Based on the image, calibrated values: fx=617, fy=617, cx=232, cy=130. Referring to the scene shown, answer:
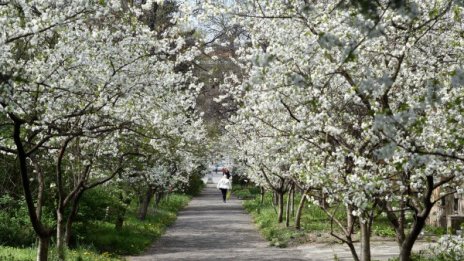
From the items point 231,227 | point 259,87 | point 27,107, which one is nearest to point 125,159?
point 259,87

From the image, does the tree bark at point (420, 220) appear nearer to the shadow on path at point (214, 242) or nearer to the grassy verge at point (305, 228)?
the shadow on path at point (214, 242)

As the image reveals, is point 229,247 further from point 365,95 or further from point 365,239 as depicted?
point 365,95

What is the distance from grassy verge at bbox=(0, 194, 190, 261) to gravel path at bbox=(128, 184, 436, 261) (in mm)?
389

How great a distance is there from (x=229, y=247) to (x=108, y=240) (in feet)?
10.6

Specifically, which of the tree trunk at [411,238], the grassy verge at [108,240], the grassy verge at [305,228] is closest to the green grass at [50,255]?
the grassy verge at [108,240]

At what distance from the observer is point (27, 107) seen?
7258 mm

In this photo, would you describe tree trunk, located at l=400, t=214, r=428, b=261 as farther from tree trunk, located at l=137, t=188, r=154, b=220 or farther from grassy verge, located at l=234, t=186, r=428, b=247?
tree trunk, located at l=137, t=188, r=154, b=220

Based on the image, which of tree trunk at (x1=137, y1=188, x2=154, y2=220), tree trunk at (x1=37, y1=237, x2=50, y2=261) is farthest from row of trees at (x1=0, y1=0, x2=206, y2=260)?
tree trunk at (x1=137, y1=188, x2=154, y2=220)

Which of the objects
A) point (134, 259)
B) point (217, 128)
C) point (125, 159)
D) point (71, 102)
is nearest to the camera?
point (71, 102)

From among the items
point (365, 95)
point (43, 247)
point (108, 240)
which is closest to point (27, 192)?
point (43, 247)

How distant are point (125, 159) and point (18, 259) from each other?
304 cm

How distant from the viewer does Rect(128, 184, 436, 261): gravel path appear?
14.7 metres

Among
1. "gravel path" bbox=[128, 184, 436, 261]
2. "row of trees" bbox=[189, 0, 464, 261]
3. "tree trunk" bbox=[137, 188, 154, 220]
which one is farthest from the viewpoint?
"tree trunk" bbox=[137, 188, 154, 220]

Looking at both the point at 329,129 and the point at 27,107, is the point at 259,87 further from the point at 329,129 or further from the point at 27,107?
the point at 27,107
